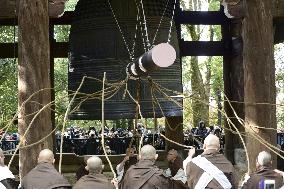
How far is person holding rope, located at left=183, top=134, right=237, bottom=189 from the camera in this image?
3803mm

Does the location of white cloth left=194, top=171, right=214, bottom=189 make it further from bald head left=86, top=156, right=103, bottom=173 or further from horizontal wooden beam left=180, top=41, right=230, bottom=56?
horizontal wooden beam left=180, top=41, right=230, bottom=56

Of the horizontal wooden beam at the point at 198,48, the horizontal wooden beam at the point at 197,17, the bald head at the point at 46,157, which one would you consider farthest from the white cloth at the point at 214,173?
the horizontal wooden beam at the point at 197,17

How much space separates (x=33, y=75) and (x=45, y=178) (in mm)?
1578

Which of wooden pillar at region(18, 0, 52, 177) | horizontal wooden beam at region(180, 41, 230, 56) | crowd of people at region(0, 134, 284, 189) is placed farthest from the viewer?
horizontal wooden beam at region(180, 41, 230, 56)

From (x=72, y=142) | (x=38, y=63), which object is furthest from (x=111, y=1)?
(x=72, y=142)

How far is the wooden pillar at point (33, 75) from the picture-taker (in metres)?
4.88

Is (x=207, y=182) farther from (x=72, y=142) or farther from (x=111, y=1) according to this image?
(x=72, y=142)

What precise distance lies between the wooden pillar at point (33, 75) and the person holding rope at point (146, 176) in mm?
1342

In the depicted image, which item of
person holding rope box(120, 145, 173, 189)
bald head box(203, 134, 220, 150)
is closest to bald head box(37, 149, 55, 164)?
person holding rope box(120, 145, 173, 189)

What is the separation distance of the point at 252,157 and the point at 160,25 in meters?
1.78

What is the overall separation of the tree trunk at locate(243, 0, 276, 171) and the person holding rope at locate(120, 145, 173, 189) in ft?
5.63

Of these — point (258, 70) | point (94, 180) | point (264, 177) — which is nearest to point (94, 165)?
point (94, 180)

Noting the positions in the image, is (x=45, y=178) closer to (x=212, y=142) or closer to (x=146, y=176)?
(x=146, y=176)

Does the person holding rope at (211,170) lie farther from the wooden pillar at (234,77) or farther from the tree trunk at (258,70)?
the wooden pillar at (234,77)
